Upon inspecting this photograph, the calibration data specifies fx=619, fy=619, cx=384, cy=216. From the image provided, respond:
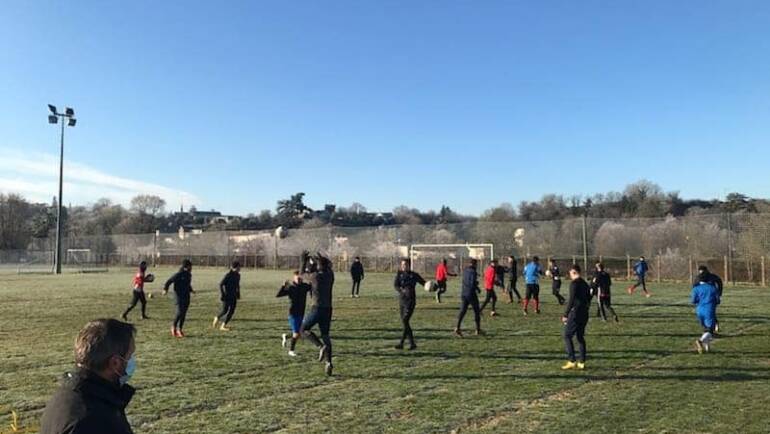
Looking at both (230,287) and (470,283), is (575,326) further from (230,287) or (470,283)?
(230,287)

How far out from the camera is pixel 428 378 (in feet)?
34.8

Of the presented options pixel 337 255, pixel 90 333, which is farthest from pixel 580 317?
pixel 337 255

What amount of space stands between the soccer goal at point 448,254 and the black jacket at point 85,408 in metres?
45.0

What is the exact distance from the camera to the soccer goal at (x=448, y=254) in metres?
48.2

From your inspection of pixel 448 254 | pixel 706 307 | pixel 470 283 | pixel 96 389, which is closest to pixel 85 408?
pixel 96 389

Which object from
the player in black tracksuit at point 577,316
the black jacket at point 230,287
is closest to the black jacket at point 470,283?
the player in black tracksuit at point 577,316

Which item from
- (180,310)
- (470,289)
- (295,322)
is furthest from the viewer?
(180,310)

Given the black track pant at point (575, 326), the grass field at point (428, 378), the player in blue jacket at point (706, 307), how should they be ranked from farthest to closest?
the player in blue jacket at point (706, 307), the black track pant at point (575, 326), the grass field at point (428, 378)

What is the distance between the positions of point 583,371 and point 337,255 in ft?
167

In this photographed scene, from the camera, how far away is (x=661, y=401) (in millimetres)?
8945

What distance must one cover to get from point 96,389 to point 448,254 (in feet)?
158

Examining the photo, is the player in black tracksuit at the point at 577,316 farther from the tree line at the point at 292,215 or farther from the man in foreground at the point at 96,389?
the tree line at the point at 292,215

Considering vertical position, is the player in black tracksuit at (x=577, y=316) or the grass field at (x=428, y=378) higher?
the player in black tracksuit at (x=577, y=316)

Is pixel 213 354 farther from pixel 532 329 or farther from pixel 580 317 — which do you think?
pixel 532 329
